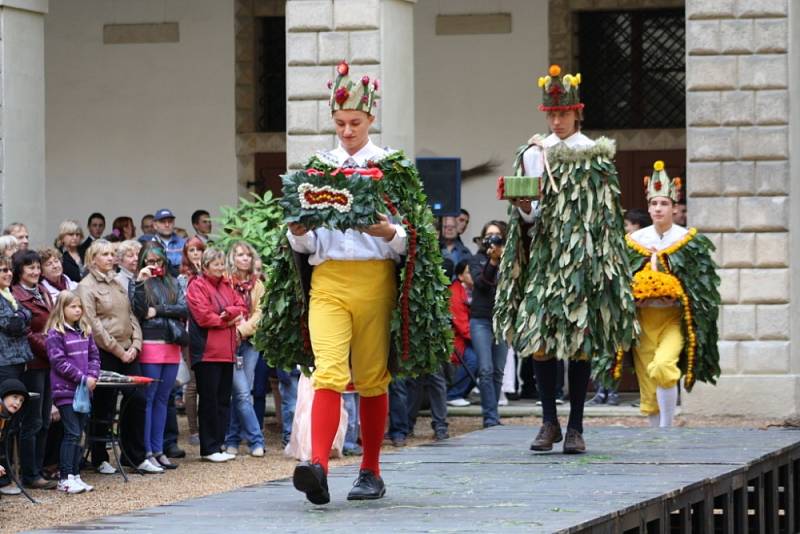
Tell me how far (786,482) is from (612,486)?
250cm

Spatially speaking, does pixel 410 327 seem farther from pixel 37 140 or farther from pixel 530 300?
pixel 37 140

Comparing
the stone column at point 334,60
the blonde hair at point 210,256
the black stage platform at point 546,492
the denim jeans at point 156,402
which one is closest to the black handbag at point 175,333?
the denim jeans at point 156,402

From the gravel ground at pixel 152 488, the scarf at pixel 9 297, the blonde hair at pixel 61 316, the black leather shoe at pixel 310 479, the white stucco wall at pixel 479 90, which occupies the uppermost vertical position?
the white stucco wall at pixel 479 90

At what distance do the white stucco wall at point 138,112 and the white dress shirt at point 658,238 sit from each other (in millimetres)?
8759

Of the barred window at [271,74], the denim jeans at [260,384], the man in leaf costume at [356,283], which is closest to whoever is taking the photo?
the man in leaf costume at [356,283]

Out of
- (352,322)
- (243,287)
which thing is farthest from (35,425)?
(352,322)

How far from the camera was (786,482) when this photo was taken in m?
10.0

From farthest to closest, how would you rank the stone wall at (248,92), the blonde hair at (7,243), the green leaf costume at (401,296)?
the stone wall at (248,92) < the blonde hair at (7,243) < the green leaf costume at (401,296)

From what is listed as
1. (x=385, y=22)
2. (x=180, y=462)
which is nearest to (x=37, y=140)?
(x=385, y=22)

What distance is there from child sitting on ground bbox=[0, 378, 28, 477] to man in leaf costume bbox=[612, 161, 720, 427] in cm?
388

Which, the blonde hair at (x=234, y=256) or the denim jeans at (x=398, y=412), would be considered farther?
the denim jeans at (x=398, y=412)

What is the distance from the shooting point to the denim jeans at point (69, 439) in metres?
11.4

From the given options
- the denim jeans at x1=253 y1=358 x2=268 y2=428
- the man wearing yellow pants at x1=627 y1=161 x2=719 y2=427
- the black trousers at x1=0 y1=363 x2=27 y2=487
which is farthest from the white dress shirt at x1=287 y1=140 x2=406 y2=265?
the denim jeans at x1=253 y1=358 x2=268 y2=428

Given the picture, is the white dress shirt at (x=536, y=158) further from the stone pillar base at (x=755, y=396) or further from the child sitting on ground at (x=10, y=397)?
the stone pillar base at (x=755, y=396)
